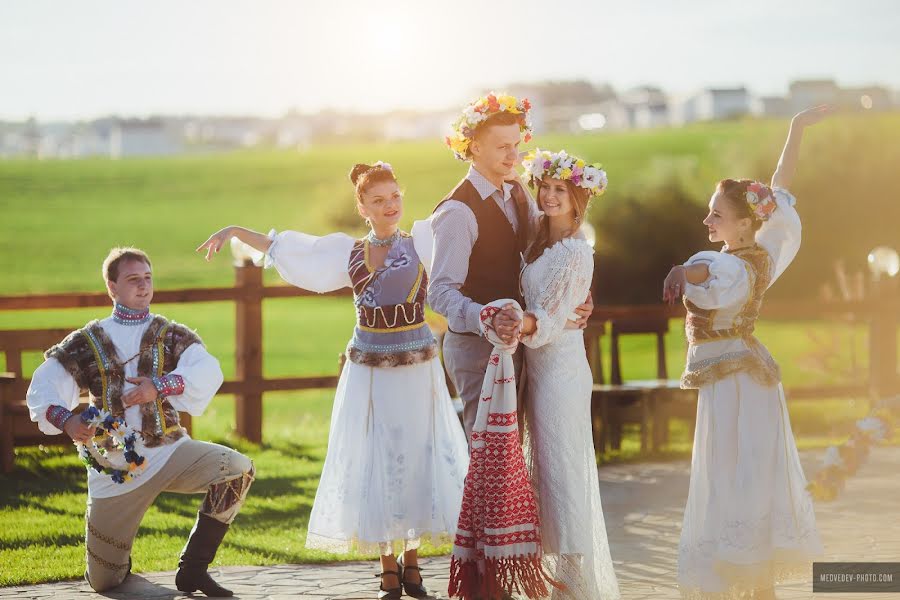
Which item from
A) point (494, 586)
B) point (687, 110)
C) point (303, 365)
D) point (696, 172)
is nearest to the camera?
point (494, 586)

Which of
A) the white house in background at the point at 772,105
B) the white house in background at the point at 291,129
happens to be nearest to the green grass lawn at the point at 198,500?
the white house in background at the point at 772,105

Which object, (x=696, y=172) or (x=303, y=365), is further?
(x=303, y=365)

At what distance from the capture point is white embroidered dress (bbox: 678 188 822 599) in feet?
16.1

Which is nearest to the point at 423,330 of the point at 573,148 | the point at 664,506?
the point at 664,506

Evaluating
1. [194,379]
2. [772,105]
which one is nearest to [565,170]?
[194,379]

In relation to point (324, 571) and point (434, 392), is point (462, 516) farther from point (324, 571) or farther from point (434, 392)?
point (324, 571)

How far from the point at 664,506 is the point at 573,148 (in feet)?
171

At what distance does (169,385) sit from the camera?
5.35 metres

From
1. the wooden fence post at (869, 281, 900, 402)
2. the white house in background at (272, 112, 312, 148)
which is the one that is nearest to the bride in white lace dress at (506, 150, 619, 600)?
the wooden fence post at (869, 281, 900, 402)

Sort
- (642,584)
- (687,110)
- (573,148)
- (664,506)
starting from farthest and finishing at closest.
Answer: (687,110) < (573,148) < (664,506) < (642,584)

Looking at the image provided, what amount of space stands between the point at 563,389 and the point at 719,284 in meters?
0.71

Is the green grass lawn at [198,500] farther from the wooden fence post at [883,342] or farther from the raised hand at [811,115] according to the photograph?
the raised hand at [811,115]

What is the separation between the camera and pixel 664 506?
7.41m

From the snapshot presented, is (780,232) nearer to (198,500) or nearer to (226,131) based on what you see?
(198,500)
